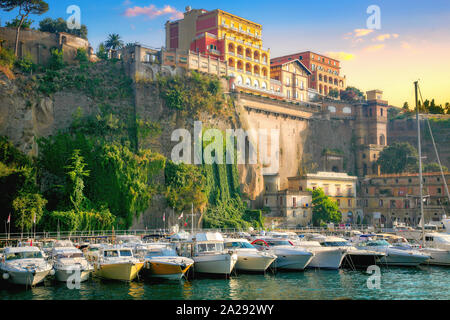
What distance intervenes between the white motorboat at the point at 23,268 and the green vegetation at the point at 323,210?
190ft

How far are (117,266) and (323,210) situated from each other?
55900 millimetres

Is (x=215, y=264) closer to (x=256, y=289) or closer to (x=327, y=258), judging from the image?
(x=256, y=289)

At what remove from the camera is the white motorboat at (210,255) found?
130 feet

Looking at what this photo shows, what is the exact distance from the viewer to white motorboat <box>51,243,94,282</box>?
36750mm

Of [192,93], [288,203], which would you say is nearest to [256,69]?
[192,93]

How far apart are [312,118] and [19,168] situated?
64.7 metres

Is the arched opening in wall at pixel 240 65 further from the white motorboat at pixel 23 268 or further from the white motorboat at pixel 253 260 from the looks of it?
the white motorboat at pixel 23 268

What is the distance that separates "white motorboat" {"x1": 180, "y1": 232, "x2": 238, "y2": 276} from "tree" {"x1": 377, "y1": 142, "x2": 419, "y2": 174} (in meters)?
74.9

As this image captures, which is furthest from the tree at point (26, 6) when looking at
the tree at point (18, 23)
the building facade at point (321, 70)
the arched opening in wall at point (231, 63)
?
the building facade at point (321, 70)

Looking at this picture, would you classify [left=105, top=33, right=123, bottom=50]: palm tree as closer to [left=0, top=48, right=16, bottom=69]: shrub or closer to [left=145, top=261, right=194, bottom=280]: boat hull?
[left=0, top=48, right=16, bottom=69]: shrub

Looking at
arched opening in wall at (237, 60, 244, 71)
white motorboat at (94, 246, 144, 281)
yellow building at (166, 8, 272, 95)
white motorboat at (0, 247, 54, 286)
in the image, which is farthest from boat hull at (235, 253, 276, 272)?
arched opening in wall at (237, 60, 244, 71)

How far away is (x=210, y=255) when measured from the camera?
40.2 m
